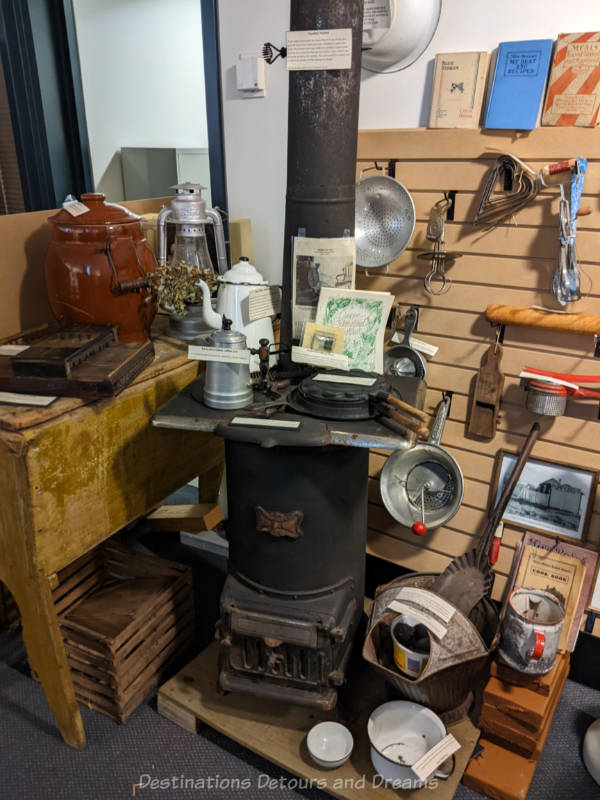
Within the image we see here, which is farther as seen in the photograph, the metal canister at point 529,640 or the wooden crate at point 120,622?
the wooden crate at point 120,622

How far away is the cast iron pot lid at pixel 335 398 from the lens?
1.45 meters

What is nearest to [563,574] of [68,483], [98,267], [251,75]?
[68,483]

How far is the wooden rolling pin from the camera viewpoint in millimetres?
1729

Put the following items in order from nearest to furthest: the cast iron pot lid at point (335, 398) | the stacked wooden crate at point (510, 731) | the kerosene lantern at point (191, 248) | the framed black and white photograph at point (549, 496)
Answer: the cast iron pot lid at point (335, 398), the stacked wooden crate at point (510, 731), the framed black and white photograph at point (549, 496), the kerosene lantern at point (191, 248)

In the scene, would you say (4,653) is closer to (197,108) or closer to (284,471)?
(284,471)

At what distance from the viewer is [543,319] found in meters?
1.78

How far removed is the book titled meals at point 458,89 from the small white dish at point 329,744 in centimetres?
185

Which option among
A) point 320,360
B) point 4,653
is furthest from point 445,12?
point 4,653

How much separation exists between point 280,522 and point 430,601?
471 mm

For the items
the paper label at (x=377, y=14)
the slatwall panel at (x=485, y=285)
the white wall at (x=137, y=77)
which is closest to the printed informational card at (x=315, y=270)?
the slatwall panel at (x=485, y=285)

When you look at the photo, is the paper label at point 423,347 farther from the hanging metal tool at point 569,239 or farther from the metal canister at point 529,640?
the metal canister at point 529,640

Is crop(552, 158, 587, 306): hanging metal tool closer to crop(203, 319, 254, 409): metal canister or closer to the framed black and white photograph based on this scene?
the framed black and white photograph

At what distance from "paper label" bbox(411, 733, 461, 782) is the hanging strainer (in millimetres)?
664

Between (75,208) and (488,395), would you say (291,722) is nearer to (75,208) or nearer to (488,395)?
(488,395)
